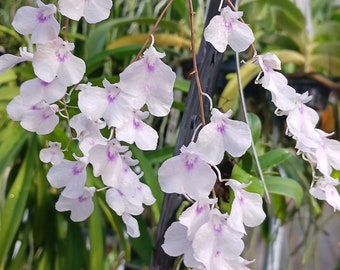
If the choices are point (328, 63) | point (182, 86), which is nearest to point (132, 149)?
point (182, 86)

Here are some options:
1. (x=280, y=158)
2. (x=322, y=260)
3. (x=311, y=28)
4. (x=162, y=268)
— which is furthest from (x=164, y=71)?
(x=322, y=260)

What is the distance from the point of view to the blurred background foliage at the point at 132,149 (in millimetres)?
751

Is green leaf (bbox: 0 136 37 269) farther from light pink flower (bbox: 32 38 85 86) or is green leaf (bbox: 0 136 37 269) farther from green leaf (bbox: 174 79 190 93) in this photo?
light pink flower (bbox: 32 38 85 86)

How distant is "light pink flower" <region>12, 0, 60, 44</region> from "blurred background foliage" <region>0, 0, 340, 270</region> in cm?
21

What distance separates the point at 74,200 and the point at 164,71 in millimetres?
166

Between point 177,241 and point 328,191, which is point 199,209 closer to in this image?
point 177,241

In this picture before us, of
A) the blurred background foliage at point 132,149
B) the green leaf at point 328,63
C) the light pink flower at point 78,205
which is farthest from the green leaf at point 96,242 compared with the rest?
the green leaf at point 328,63

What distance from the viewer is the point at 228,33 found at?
0.36m

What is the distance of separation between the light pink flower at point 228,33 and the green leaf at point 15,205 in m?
0.51

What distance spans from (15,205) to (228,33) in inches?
20.6

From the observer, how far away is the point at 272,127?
1182 millimetres

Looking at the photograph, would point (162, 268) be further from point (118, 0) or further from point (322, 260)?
point (322, 260)

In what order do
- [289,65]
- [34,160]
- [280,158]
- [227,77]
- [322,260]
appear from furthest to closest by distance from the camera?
1. [322,260]
2. [289,65]
3. [227,77]
4. [34,160]
5. [280,158]

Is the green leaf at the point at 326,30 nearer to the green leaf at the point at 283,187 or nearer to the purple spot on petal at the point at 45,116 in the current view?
the green leaf at the point at 283,187
